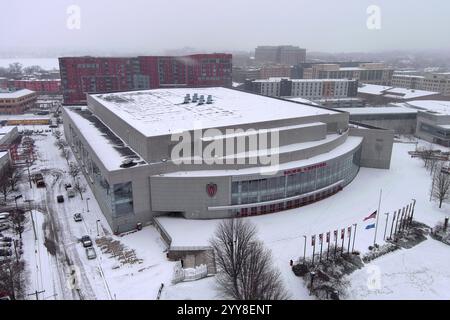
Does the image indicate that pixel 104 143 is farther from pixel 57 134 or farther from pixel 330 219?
pixel 57 134

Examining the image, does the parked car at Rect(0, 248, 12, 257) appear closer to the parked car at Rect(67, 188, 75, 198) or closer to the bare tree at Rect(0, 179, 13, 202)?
the parked car at Rect(67, 188, 75, 198)

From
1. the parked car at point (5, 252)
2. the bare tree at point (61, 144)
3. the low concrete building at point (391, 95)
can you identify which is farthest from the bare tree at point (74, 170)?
the low concrete building at point (391, 95)

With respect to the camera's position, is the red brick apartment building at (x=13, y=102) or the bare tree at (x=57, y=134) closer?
the bare tree at (x=57, y=134)

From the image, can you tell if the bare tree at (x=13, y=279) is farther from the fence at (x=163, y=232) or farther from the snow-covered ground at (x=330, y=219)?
the snow-covered ground at (x=330, y=219)

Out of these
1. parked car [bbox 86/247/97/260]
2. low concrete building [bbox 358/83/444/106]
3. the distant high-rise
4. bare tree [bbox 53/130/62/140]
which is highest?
the distant high-rise

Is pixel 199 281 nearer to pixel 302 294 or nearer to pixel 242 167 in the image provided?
pixel 302 294

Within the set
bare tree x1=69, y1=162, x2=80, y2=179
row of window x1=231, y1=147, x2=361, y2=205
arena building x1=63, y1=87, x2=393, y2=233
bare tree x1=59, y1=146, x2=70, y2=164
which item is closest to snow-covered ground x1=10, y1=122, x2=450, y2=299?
arena building x1=63, y1=87, x2=393, y2=233
